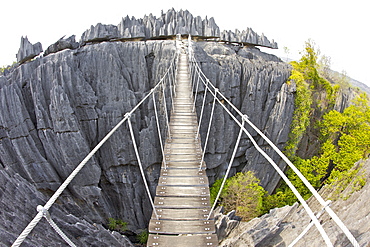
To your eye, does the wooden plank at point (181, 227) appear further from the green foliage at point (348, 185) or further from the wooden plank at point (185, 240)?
the green foliage at point (348, 185)

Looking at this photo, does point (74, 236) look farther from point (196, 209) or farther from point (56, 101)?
point (56, 101)

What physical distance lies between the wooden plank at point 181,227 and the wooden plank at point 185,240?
0.18ft

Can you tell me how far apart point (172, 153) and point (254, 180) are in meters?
9.06

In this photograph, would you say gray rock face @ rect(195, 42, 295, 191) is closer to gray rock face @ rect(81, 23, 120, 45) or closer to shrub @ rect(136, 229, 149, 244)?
shrub @ rect(136, 229, 149, 244)

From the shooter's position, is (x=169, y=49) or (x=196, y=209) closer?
(x=196, y=209)

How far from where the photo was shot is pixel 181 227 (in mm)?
2664

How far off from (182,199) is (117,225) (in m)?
9.15

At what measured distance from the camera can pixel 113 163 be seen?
11156 millimetres

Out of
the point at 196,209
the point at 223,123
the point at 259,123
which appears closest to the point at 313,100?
the point at 259,123

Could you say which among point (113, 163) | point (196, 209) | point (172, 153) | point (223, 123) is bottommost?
point (113, 163)

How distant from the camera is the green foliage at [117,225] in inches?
404

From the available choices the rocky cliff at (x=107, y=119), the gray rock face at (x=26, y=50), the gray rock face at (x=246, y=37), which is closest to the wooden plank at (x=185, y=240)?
the rocky cliff at (x=107, y=119)

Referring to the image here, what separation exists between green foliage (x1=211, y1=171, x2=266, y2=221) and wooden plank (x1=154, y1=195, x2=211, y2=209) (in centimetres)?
784

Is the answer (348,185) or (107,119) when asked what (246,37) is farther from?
(348,185)
